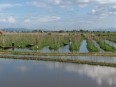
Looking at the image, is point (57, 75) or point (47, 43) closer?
point (57, 75)

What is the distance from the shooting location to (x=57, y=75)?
407 inches

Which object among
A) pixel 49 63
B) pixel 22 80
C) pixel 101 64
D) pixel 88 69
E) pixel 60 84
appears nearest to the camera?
pixel 60 84

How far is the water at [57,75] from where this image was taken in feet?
28.8

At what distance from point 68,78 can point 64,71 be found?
1.52 metres

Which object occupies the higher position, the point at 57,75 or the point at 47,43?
the point at 47,43

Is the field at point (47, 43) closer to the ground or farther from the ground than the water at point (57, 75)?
farther from the ground

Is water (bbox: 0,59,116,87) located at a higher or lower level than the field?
lower

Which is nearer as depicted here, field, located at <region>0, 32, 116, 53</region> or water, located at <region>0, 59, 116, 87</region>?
water, located at <region>0, 59, 116, 87</region>

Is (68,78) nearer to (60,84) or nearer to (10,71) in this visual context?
(60,84)

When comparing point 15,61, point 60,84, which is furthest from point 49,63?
point 60,84

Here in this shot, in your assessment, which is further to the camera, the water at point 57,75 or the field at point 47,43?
the field at point 47,43

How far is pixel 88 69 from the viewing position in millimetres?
11688

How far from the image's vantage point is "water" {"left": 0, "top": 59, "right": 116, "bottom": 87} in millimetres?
8790

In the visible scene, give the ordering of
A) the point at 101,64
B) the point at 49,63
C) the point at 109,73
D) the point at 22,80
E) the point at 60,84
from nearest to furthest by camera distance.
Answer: the point at 60,84
the point at 22,80
the point at 109,73
the point at 101,64
the point at 49,63
